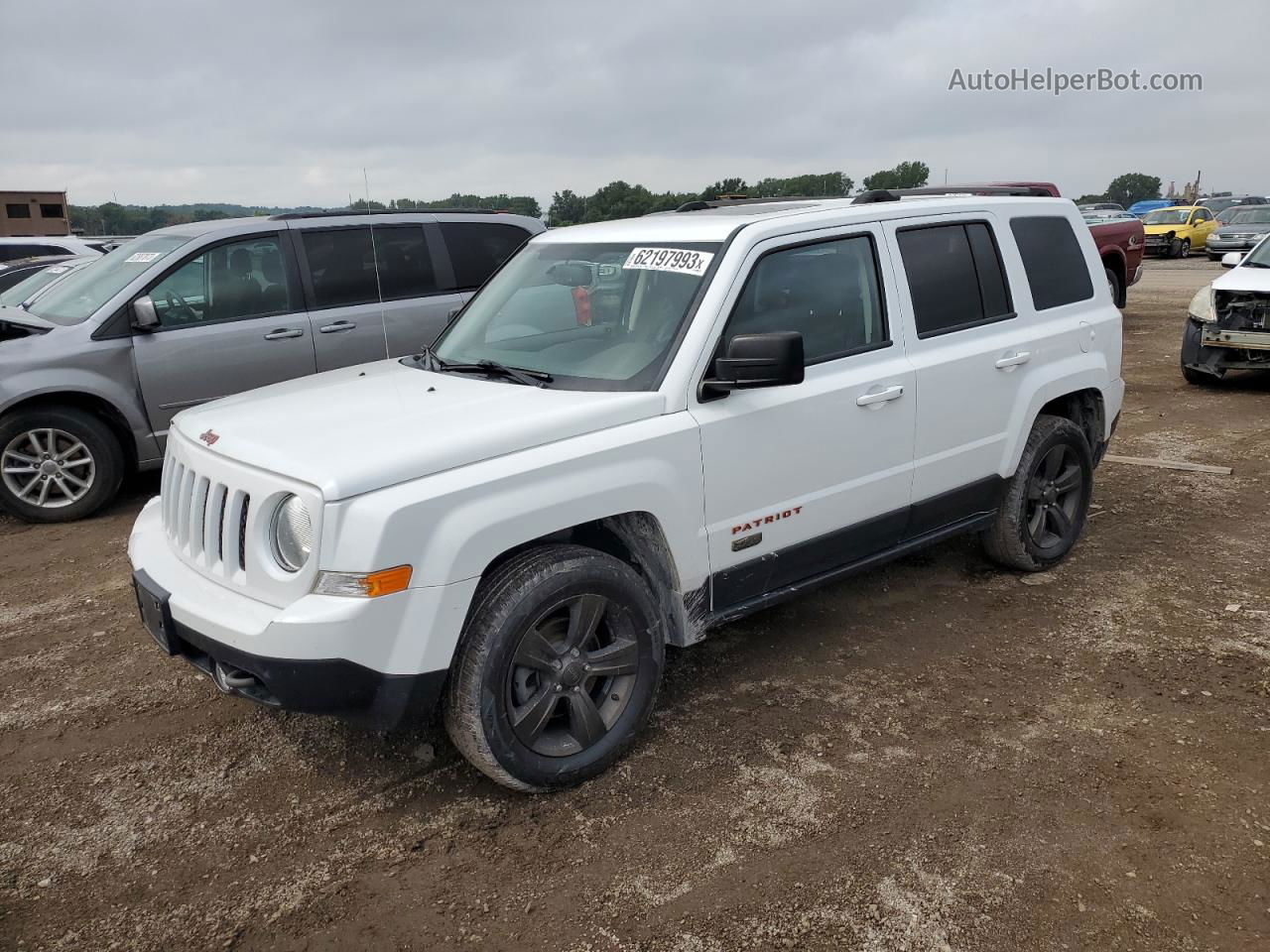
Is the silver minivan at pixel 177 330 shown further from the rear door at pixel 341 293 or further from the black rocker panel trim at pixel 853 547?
the black rocker panel trim at pixel 853 547

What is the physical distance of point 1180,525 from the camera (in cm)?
→ 580

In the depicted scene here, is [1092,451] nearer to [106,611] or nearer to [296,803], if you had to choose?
[296,803]

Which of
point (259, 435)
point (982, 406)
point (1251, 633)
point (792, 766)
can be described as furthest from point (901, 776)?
point (259, 435)

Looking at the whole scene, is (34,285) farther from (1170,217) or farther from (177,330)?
(1170,217)

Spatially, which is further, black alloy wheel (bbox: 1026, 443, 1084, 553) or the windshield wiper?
black alloy wheel (bbox: 1026, 443, 1084, 553)

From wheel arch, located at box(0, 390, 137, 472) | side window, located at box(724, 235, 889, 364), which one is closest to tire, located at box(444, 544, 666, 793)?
side window, located at box(724, 235, 889, 364)

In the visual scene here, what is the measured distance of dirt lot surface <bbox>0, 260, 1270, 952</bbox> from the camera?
2719 mm

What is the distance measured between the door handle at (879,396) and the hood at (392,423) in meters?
0.96

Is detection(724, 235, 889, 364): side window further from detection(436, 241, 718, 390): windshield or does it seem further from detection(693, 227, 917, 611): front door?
detection(436, 241, 718, 390): windshield

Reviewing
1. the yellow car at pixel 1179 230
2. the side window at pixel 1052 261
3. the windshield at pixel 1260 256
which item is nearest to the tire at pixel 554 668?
the side window at pixel 1052 261

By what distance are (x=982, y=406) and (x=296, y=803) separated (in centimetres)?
325

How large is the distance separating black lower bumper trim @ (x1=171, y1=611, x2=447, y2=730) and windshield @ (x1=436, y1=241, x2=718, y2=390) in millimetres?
1208

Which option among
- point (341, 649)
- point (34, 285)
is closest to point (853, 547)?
point (341, 649)

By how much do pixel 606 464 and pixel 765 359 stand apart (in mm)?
641
